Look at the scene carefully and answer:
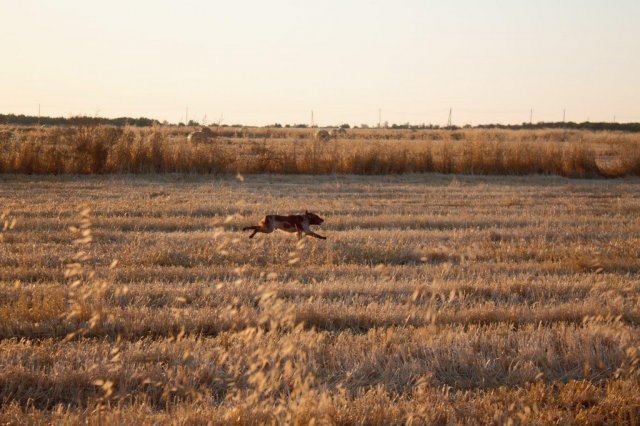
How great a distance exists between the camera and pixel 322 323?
18.6 ft

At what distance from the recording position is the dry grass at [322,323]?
3.99 meters

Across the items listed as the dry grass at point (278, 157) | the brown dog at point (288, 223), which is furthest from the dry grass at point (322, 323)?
the dry grass at point (278, 157)

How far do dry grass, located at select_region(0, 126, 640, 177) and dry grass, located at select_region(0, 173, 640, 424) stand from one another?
7.48 meters

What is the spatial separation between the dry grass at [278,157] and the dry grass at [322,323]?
7.48 metres

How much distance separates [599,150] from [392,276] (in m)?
28.1

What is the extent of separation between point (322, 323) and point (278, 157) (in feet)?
48.2

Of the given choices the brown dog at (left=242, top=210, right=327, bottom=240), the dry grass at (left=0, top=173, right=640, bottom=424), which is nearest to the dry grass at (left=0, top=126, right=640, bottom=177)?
the dry grass at (left=0, top=173, right=640, bottom=424)

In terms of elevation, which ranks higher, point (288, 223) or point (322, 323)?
point (288, 223)

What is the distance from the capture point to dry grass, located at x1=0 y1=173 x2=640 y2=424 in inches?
Result: 157

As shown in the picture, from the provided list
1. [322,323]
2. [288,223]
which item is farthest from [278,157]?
[322,323]

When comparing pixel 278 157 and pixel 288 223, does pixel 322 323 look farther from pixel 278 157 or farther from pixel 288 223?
pixel 278 157

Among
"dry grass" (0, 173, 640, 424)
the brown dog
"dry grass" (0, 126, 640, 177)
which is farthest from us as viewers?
"dry grass" (0, 126, 640, 177)

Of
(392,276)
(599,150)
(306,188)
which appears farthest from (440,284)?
(599,150)

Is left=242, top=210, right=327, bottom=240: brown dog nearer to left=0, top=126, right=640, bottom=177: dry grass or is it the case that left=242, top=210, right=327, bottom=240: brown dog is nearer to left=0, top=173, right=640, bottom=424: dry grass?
left=0, top=173, right=640, bottom=424: dry grass
